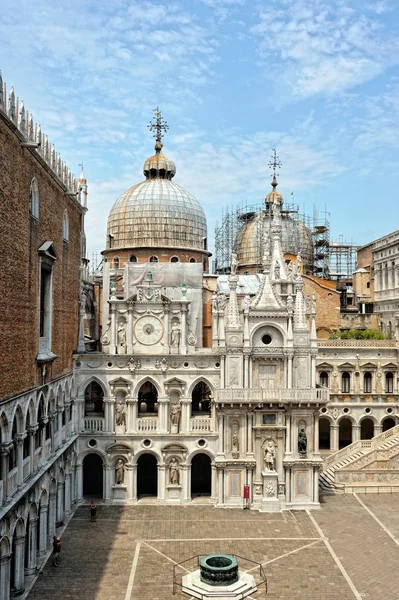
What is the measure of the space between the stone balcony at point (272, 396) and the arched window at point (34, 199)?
16138 millimetres

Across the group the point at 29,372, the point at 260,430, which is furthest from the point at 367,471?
the point at 29,372

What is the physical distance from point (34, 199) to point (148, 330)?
13.9 metres

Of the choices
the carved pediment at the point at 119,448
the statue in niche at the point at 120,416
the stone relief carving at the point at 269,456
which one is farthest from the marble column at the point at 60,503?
the stone relief carving at the point at 269,456

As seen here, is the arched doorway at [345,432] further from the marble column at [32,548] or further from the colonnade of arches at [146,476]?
the marble column at [32,548]

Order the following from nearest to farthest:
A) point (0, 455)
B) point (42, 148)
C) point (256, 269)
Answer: point (0, 455) → point (42, 148) → point (256, 269)

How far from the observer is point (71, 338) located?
36.0 m

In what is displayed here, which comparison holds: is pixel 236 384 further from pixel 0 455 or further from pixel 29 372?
pixel 0 455

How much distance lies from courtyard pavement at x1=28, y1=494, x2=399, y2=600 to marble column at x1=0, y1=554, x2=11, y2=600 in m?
2.95

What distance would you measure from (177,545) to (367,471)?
1571 cm

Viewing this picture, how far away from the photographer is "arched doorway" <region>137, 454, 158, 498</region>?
4003cm

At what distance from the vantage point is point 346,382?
49.3 meters

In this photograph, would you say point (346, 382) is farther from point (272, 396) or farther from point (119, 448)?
point (119, 448)

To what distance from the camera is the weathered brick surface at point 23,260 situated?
2188 cm

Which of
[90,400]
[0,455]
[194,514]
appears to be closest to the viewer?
[0,455]
